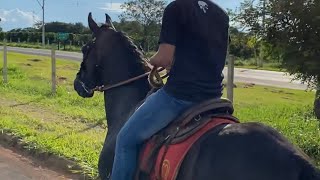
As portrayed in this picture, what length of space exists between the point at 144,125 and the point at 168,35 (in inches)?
25.2

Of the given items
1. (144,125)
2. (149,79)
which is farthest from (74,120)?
(144,125)

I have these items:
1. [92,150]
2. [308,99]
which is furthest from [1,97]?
[308,99]

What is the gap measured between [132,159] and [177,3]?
1132 mm

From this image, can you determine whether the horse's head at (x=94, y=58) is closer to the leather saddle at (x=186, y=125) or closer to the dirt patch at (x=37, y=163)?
the leather saddle at (x=186, y=125)

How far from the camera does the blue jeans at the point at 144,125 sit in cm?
327

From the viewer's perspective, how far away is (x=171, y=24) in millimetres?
3131

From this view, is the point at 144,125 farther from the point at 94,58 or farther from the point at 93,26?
the point at 93,26

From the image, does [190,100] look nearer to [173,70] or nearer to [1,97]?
[173,70]

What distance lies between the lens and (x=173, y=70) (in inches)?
128

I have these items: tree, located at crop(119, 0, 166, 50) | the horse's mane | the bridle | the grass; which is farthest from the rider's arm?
tree, located at crop(119, 0, 166, 50)

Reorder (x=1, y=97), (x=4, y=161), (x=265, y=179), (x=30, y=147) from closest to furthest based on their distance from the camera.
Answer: (x=265, y=179) < (x=4, y=161) < (x=30, y=147) < (x=1, y=97)

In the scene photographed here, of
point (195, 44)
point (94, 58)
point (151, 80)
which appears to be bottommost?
point (151, 80)

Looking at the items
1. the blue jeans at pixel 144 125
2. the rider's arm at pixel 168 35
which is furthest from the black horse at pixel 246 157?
the rider's arm at pixel 168 35

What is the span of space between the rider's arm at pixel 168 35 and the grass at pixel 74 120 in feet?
12.1
